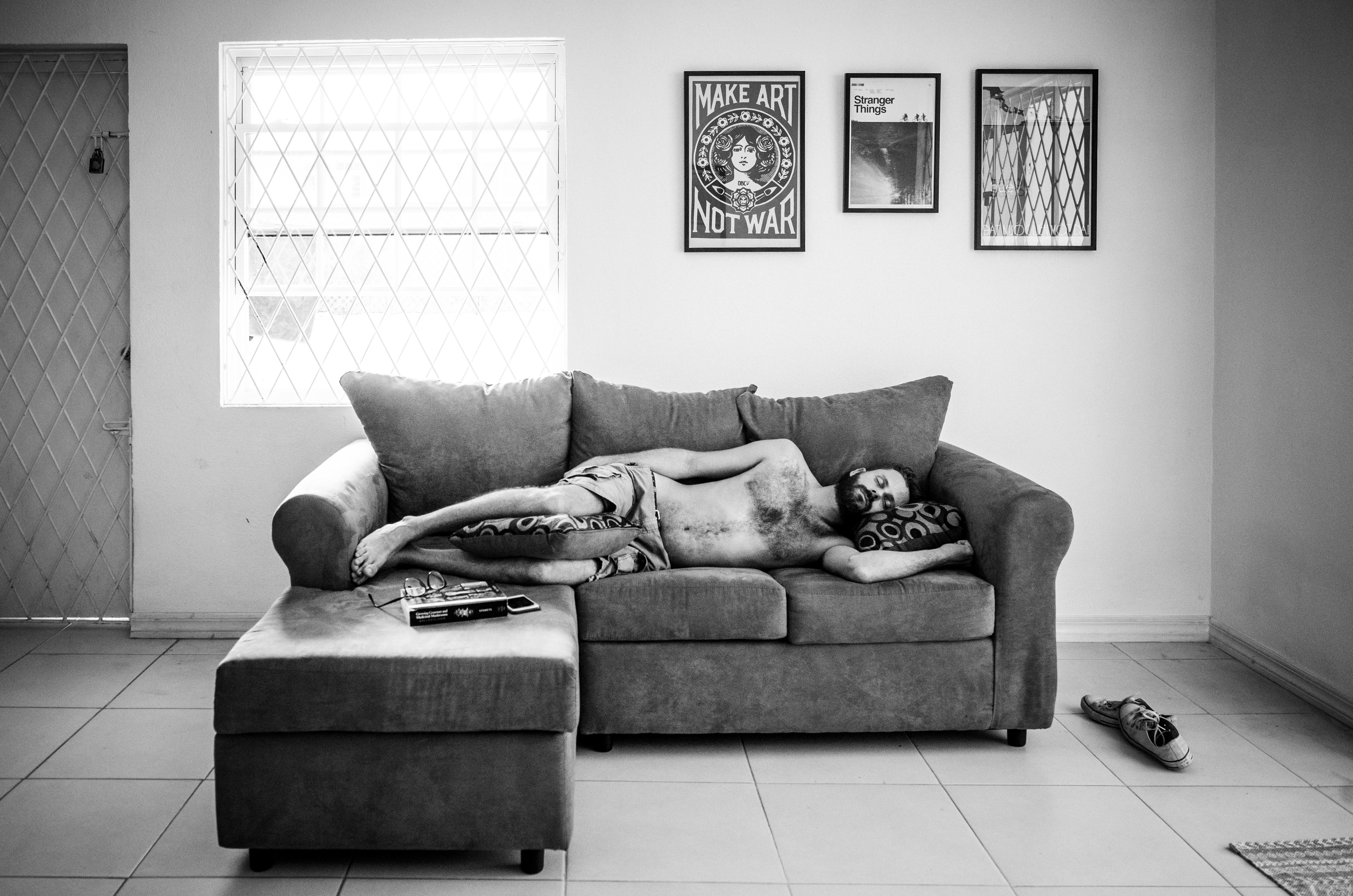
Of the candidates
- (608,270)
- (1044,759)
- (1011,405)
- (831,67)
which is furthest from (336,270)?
(1044,759)

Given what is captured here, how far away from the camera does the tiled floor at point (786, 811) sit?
1.98m

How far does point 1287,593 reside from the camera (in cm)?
318

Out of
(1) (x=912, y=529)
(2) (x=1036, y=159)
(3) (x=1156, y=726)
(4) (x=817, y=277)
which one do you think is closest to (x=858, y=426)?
(1) (x=912, y=529)

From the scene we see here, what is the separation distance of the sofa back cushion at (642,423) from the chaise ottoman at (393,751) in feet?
4.00

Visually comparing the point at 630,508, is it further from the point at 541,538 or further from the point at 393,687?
the point at 393,687

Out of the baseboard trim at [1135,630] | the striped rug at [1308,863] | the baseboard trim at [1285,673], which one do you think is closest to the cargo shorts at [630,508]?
the striped rug at [1308,863]

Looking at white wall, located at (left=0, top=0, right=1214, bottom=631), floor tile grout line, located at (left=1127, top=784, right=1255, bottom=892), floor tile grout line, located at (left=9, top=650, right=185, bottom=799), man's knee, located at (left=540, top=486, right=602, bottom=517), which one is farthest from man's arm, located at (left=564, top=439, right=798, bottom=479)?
floor tile grout line, located at (left=9, top=650, right=185, bottom=799)

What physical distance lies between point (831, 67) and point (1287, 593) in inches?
89.9

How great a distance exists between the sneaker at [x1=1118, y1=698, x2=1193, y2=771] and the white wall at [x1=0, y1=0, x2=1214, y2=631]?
107 centimetres

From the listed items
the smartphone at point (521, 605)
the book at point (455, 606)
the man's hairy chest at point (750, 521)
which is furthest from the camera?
the man's hairy chest at point (750, 521)

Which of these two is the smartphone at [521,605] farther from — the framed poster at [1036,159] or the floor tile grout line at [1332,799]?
→ the framed poster at [1036,159]

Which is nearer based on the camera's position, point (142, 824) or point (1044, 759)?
point (142, 824)

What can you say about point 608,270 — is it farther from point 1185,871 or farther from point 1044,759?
point 1185,871

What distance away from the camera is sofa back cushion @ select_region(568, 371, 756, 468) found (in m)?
3.14
